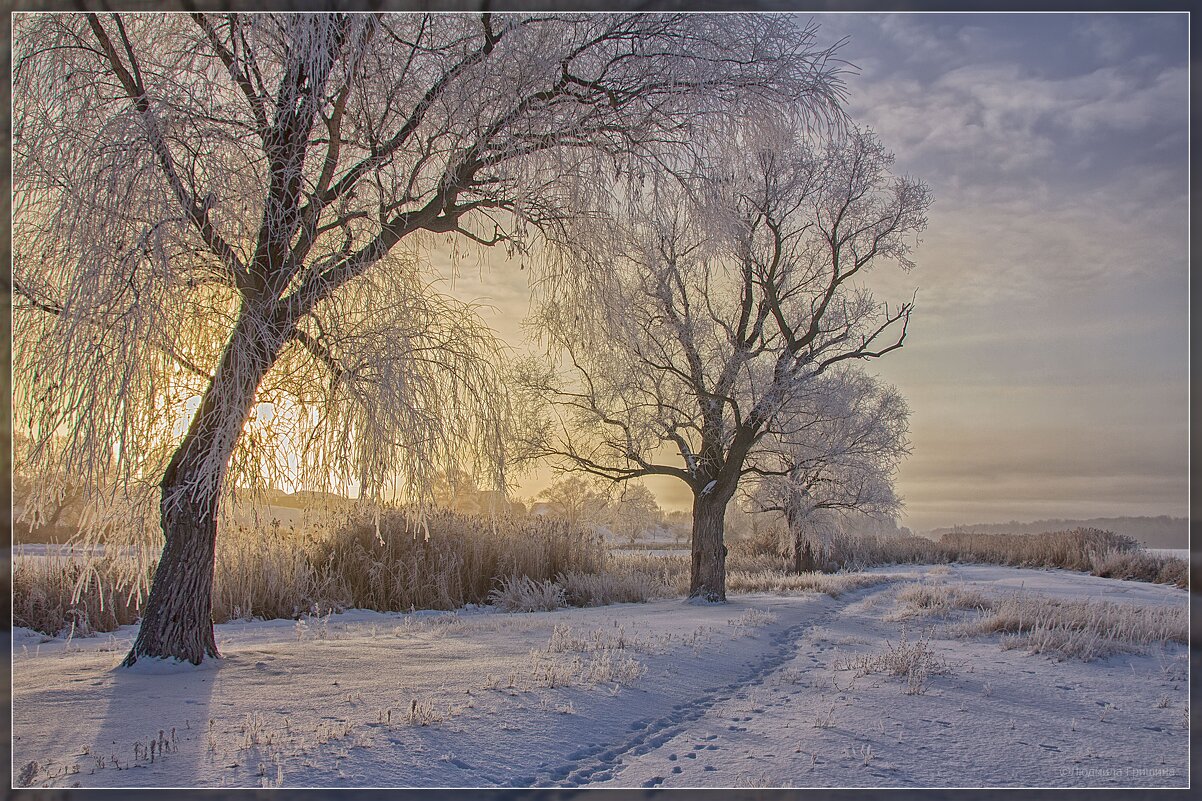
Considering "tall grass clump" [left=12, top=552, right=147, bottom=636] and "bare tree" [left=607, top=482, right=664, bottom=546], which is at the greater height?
"bare tree" [left=607, top=482, right=664, bottom=546]

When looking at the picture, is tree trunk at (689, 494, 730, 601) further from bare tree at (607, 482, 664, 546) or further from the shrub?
the shrub

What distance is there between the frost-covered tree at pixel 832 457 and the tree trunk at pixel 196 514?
7076 millimetres

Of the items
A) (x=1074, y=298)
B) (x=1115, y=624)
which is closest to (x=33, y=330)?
(x=1074, y=298)

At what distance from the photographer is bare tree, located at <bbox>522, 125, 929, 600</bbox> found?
10.4 m

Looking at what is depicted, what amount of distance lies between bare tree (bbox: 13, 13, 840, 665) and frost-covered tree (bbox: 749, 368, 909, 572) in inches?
227

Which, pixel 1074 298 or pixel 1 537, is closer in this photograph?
pixel 1 537

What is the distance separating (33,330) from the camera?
4.55 meters

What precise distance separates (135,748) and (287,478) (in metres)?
2.05

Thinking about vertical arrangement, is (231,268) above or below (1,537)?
above

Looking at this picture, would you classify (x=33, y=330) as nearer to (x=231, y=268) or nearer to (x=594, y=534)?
(x=231, y=268)

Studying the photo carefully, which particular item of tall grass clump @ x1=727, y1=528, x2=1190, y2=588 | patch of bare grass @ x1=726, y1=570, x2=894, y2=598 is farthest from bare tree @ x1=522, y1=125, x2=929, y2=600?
tall grass clump @ x1=727, y1=528, x2=1190, y2=588

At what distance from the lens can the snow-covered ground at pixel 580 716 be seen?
3.19 meters

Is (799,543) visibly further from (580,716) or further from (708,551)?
(580,716)

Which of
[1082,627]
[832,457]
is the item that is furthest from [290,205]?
[832,457]
